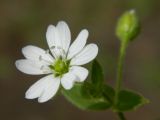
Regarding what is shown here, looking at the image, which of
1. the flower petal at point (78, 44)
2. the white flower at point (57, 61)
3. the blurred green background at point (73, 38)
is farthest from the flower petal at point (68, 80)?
the blurred green background at point (73, 38)

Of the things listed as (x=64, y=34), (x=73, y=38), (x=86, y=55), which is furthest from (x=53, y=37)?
(x=73, y=38)

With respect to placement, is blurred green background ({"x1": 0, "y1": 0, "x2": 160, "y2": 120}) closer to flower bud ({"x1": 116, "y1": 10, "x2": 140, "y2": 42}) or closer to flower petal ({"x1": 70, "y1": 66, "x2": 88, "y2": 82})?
flower bud ({"x1": 116, "y1": 10, "x2": 140, "y2": 42})

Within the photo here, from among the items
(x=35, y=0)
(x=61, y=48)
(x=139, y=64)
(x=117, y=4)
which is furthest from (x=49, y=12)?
(x=61, y=48)

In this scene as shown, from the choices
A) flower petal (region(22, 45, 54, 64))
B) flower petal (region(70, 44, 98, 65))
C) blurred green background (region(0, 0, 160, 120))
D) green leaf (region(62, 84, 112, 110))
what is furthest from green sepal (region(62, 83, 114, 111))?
blurred green background (region(0, 0, 160, 120))

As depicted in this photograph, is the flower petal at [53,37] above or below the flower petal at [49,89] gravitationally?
above

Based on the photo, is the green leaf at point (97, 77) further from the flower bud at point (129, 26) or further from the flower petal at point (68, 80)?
the flower bud at point (129, 26)

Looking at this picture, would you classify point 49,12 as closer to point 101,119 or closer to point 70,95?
point 101,119

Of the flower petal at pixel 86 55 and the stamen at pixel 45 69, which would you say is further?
the stamen at pixel 45 69
